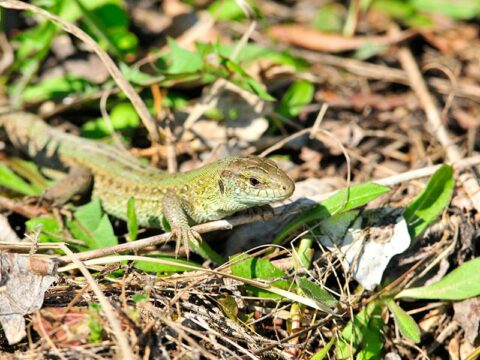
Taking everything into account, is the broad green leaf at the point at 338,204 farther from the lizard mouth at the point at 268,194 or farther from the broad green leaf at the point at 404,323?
the broad green leaf at the point at 404,323

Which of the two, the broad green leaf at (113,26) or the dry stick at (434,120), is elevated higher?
the broad green leaf at (113,26)

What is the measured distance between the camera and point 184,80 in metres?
4.82

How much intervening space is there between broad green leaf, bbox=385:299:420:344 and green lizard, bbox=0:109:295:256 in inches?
37.6

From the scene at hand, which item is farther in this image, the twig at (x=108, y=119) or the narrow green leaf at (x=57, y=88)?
the narrow green leaf at (x=57, y=88)

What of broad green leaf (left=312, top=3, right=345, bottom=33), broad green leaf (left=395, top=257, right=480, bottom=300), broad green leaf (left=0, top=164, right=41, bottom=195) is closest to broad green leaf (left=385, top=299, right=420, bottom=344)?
broad green leaf (left=395, top=257, right=480, bottom=300)

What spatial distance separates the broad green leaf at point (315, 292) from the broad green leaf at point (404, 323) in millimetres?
396

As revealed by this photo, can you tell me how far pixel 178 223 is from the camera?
3.71 metres

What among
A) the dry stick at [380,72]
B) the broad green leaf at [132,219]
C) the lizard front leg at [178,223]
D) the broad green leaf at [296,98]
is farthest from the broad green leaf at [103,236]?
the dry stick at [380,72]

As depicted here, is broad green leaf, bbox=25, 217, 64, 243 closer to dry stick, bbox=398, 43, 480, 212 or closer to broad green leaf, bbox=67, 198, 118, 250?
broad green leaf, bbox=67, 198, 118, 250

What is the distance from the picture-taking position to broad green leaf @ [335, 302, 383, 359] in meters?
3.42

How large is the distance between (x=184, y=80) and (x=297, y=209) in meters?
1.57

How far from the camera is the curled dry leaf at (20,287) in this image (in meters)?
2.90

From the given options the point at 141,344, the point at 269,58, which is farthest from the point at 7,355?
the point at 269,58

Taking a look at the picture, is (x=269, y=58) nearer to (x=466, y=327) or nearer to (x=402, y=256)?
(x=402, y=256)
